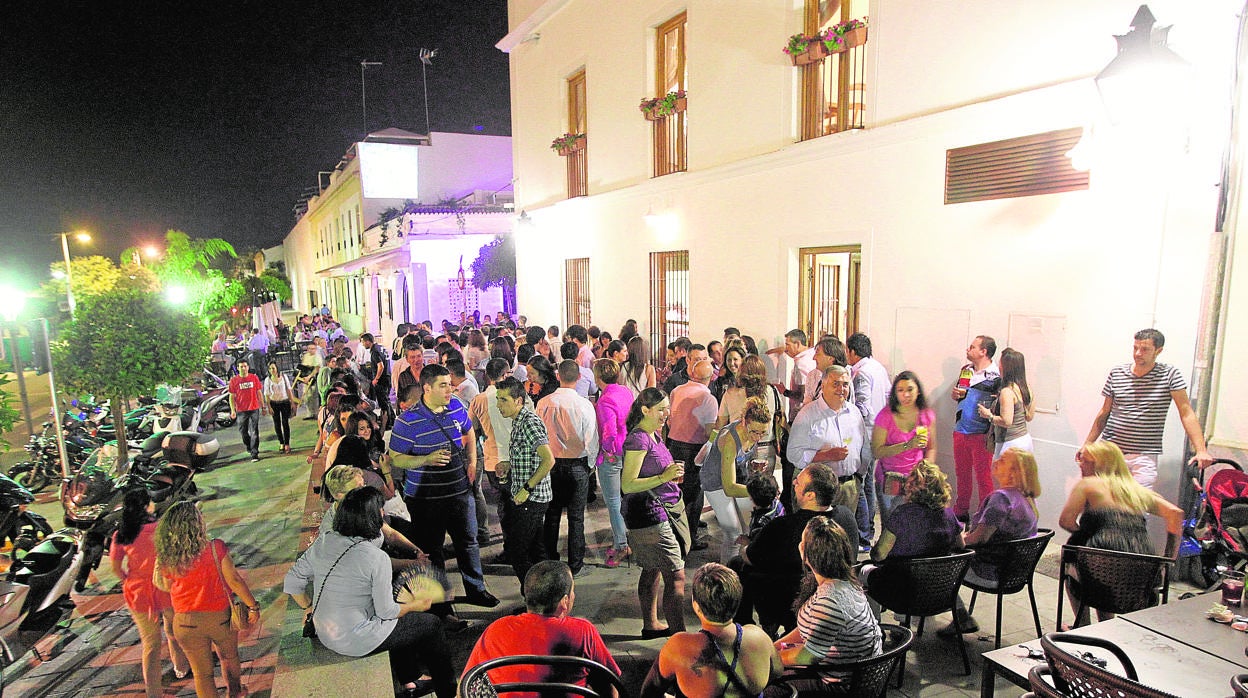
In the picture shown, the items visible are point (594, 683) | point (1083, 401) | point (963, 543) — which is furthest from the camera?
point (1083, 401)

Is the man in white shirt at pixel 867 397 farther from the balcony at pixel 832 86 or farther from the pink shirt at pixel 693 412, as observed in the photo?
the balcony at pixel 832 86

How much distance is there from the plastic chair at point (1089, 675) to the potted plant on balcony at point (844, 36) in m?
6.37

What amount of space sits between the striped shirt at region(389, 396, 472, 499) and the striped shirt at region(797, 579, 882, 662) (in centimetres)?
269

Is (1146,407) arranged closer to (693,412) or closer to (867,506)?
(867,506)

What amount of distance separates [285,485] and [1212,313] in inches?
380

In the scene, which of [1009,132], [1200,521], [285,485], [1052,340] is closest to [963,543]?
[1200,521]

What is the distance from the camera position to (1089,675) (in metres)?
2.34

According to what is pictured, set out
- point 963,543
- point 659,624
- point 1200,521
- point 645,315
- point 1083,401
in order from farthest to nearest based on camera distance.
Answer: point 645,315
point 1083,401
point 1200,521
point 659,624
point 963,543

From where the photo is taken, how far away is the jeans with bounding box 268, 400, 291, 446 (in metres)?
9.71

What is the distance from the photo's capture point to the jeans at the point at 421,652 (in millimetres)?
3367

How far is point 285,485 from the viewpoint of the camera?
8484mm

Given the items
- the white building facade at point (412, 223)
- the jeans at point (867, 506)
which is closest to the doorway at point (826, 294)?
the jeans at point (867, 506)

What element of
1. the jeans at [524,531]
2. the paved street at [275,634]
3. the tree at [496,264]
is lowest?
the paved street at [275,634]

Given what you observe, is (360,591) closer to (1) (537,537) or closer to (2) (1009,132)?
(1) (537,537)
